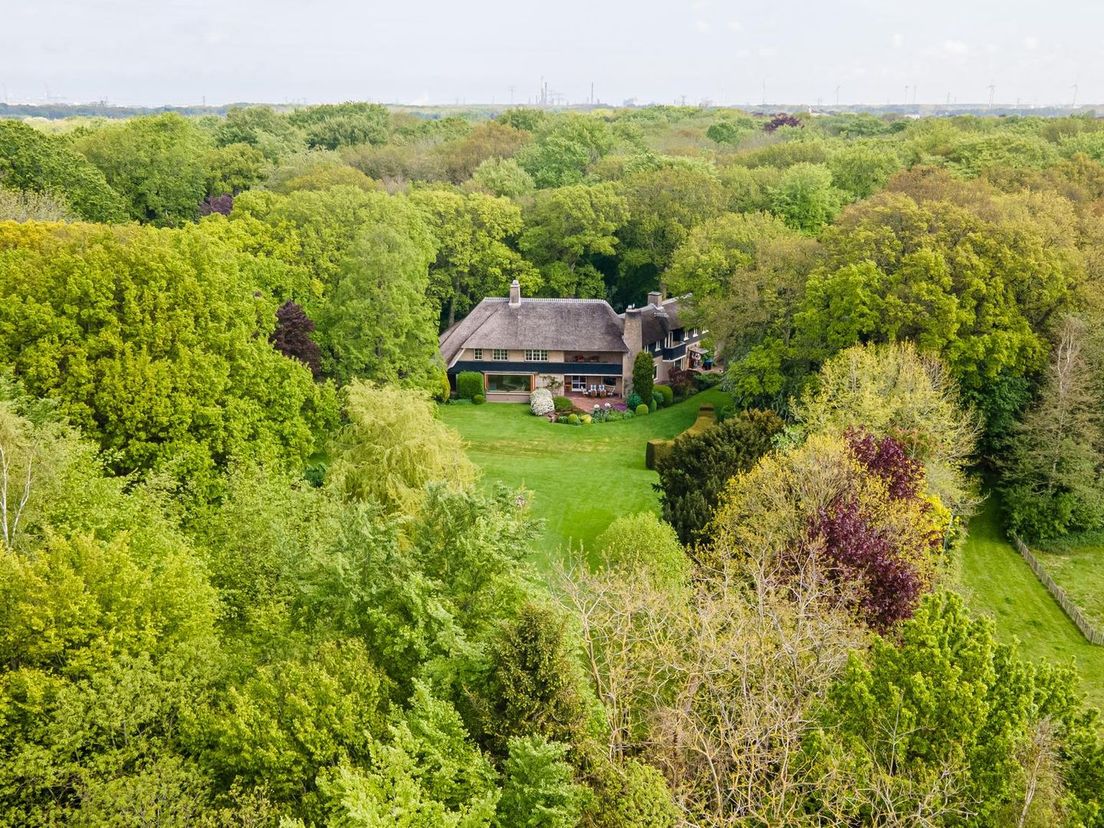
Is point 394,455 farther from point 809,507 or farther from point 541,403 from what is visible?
point 541,403

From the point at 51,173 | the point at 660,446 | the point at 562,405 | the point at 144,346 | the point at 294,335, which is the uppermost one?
the point at 51,173

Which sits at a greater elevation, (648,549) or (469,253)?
(469,253)

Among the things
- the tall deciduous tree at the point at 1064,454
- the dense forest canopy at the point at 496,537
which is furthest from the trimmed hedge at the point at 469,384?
the tall deciduous tree at the point at 1064,454

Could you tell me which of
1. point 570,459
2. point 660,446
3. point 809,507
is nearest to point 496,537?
point 809,507

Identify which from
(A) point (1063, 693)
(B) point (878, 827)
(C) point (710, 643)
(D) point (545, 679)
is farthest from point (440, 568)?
(A) point (1063, 693)

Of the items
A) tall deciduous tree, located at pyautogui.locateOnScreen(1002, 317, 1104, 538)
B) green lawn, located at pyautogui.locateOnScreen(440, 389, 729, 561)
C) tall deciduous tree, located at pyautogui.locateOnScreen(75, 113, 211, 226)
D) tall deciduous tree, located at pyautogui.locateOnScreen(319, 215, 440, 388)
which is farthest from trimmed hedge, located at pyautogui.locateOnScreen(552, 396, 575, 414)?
tall deciduous tree, located at pyautogui.locateOnScreen(75, 113, 211, 226)

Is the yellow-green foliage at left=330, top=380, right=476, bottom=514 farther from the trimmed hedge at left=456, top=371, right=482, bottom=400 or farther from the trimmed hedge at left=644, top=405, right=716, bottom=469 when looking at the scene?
the trimmed hedge at left=456, top=371, right=482, bottom=400
